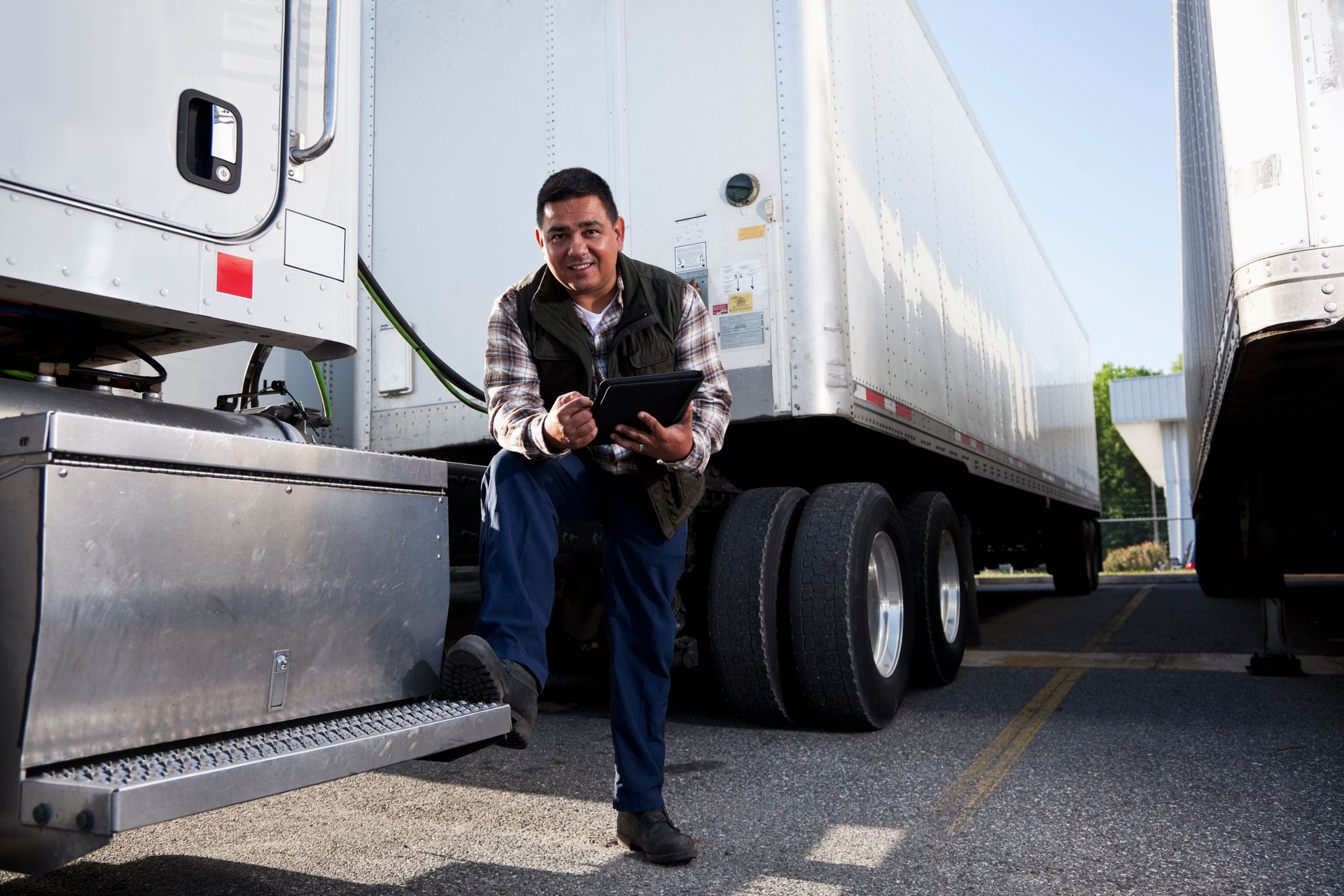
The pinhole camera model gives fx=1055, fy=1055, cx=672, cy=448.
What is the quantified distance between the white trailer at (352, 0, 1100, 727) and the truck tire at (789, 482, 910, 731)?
0.01 m

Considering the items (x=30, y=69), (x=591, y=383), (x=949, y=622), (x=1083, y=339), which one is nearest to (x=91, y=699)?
(x=30, y=69)

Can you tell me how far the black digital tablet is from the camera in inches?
97.7

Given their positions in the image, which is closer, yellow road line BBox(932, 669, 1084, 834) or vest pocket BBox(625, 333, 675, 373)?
vest pocket BBox(625, 333, 675, 373)

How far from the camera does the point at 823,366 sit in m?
4.19

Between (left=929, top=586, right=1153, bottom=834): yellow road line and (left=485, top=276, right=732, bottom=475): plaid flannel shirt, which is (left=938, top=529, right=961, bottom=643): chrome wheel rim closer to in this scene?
(left=929, top=586, right=1153, bottom=834): yellow road line

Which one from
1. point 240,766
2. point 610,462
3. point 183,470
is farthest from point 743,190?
point 240,766

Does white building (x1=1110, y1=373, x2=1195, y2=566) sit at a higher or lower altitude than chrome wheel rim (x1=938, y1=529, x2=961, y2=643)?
higher

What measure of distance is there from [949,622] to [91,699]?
4.92m

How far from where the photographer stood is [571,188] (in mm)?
2826

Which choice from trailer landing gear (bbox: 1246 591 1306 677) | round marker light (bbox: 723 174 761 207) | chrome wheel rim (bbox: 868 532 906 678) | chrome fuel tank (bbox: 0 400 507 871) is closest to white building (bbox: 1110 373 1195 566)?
trailer landing gear (bbox: 1246 591 1306 677)

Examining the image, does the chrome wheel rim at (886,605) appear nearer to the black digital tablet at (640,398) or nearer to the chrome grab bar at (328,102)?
the black digital tablet at (640,398)

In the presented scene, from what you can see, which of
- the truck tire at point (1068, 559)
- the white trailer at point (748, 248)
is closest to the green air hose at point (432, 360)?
the white trailer at point (748, 248)

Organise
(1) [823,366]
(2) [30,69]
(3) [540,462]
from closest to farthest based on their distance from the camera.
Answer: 1. (2) [30,69]
2. (3) [540,462]
3. (1) [823,366]

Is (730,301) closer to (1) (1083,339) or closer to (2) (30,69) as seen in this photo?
(2) (30,69)
